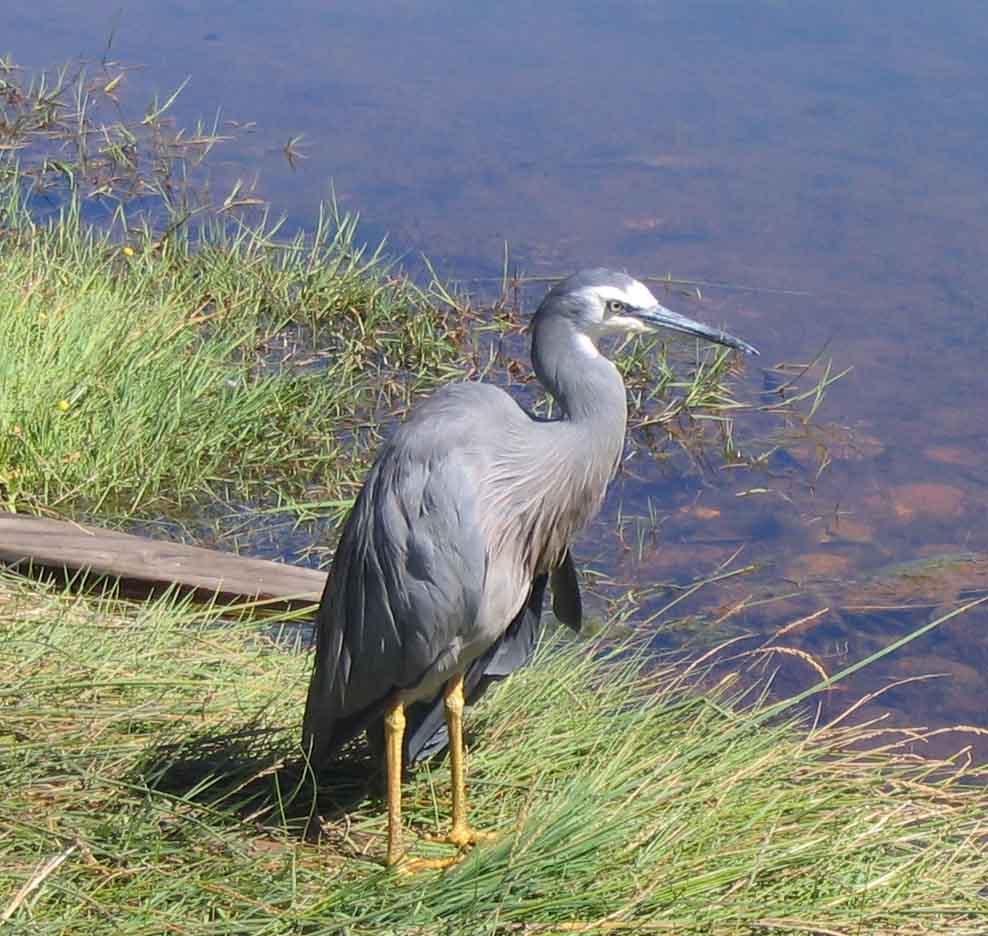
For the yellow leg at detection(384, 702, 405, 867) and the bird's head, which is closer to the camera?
the yellow leg at detection(384, 702, 405, 867)

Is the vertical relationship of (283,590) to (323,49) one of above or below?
below

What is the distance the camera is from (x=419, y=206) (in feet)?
28.2

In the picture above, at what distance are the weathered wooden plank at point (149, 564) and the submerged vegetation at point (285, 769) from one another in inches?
4.4

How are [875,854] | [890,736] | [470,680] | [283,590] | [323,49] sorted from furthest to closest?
[323,49] → [890,736] → [283,590] → [470,680] → [875,854]

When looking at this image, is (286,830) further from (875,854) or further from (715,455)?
(715,455)

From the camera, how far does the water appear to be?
6.04 m

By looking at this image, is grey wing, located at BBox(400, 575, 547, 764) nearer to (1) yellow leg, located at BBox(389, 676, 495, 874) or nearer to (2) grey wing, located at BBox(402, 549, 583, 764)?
(2) grey wing, located at BBox(402, 549, 583, 764)

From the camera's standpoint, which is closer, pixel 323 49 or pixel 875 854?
pixel 875 854

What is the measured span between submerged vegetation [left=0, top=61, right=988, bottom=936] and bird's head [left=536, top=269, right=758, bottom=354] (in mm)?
899

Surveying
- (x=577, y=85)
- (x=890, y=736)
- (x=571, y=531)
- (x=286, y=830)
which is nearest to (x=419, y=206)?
(x=577, y=85)

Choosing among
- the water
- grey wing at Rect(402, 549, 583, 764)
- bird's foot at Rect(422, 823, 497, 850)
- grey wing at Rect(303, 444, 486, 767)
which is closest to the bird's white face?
grey wing at Rect(303, 444, 486, 767)

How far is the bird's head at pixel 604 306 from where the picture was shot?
3.49 m

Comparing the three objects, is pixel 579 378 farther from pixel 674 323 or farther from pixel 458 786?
pixel 458 786

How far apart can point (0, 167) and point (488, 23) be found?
3975mm
